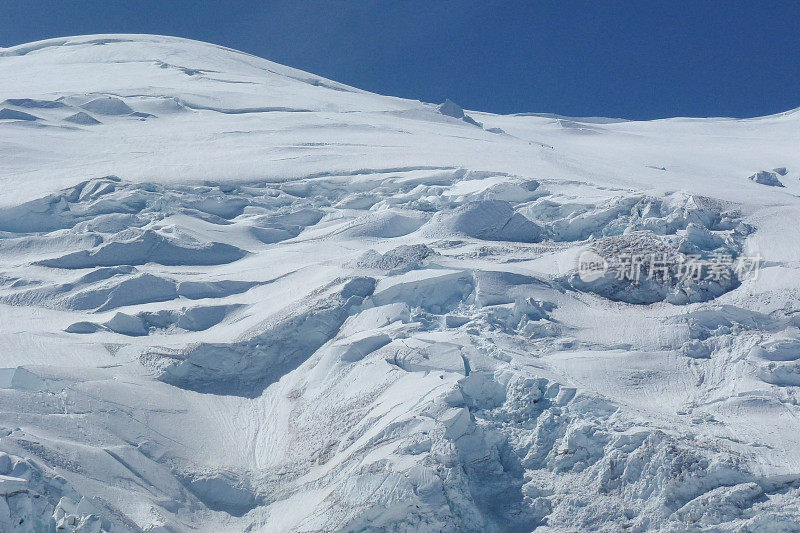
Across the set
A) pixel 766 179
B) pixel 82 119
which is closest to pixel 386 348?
pixel 766 179

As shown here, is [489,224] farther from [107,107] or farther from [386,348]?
[107,107]

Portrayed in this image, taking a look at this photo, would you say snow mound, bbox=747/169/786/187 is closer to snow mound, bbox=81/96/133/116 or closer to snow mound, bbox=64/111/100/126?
snow mound, bbox=81/96/133/116

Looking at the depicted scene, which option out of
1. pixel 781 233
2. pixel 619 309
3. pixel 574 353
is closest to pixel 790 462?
pixel 574 353

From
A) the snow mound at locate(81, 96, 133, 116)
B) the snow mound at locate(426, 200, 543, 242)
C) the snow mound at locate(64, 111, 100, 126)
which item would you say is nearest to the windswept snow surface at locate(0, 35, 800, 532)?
the snow mound at locate(426, 200, 543, 242)

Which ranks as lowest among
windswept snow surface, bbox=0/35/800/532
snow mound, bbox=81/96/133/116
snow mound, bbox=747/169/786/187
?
windswept snow surface, bbox=0/35/800/532

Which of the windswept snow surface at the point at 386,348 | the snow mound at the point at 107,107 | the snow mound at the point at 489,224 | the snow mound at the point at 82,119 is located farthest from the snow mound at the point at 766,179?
the snow mound at the point at 82,119

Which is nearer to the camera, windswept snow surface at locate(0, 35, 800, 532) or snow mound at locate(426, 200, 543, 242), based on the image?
windswept snow surface at locate(0, 35, 800, 532)

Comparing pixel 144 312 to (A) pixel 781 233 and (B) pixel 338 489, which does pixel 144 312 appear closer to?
(B) pixel 338 489

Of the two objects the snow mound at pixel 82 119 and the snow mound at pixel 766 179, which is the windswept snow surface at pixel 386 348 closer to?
the snow mound at pixel 82 119
